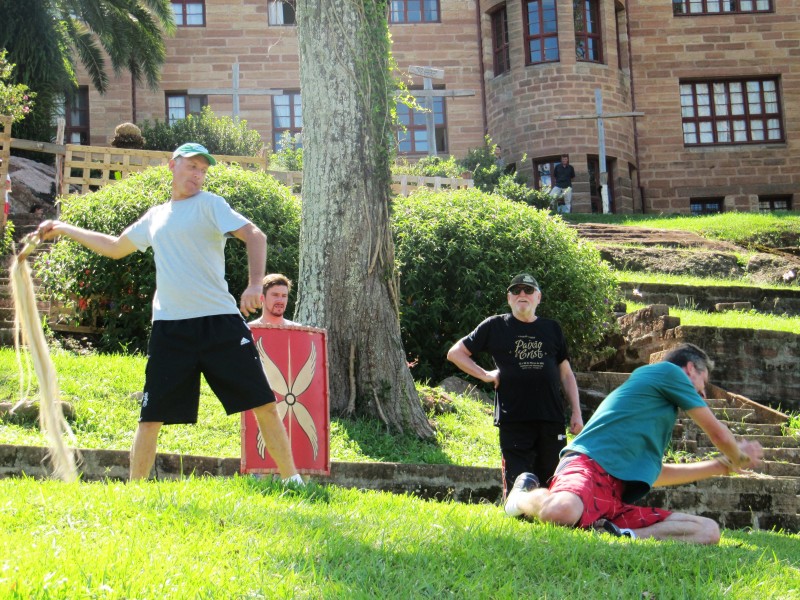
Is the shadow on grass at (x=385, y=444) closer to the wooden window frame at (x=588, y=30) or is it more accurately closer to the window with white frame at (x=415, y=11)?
the wooden window frame at (x=588, y=30)

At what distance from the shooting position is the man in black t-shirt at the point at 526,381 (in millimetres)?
7098

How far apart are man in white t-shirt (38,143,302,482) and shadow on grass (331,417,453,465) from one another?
2.49m

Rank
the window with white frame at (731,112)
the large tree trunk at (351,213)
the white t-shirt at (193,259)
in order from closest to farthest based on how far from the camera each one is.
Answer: the white t-shirt at (193,259), the large tree trunk at (351,213), the window with white frame at (731,112)

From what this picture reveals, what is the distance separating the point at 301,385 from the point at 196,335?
4.73 feet

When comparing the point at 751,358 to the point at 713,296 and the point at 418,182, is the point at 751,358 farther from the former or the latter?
the point at 418,182

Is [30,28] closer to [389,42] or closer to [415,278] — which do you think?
[415,278]

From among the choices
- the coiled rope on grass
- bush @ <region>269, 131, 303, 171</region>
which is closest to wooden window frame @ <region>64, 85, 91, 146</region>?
bush @ <region>269, 131, 303, 171</region>

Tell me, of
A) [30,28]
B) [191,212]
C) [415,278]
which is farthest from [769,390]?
[30,28]

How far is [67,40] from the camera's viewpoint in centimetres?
2497

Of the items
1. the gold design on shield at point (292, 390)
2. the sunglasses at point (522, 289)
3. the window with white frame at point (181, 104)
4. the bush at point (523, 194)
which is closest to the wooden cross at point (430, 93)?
the bush at point (523, 194)

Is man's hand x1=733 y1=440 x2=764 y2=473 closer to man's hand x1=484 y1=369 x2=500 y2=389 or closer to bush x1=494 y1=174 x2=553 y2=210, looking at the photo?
man's hand x1=484 y1=369 x2=500 y2=389

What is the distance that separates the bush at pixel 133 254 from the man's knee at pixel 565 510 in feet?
22.6

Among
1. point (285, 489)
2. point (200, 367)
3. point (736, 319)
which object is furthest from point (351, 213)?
point (736, 319)

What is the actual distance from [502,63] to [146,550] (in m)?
26.8
